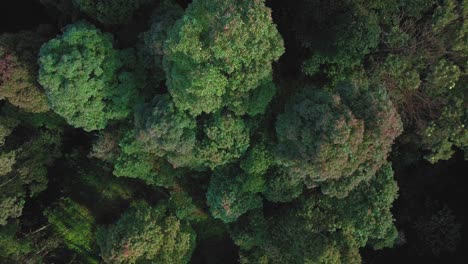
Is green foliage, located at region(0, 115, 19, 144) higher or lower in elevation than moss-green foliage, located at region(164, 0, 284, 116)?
lower

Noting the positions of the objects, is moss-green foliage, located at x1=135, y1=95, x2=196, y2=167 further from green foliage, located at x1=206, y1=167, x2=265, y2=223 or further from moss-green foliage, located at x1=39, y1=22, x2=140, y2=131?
green foliage, located at x1=206, y1=167, x2=265, y2=223

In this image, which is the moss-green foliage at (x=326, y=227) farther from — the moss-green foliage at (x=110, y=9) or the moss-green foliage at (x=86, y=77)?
the moss-green foliage at (x=110, y=9)

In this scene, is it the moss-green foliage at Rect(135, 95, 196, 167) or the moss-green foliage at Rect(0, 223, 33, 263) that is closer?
the moss-green foliage at Rect(135, 95, 196, 167)

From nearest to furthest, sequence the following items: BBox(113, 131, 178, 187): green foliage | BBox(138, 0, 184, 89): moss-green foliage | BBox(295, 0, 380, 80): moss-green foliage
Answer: BBox(295, 0, 380, 80): moss-green foliage, BBox(138, 0, 184, 89): moss-green foliage, BBox(113, 131, 178, 187): green foliage

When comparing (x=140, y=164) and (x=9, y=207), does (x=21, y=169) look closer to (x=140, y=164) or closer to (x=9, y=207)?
(x=9, y=207)

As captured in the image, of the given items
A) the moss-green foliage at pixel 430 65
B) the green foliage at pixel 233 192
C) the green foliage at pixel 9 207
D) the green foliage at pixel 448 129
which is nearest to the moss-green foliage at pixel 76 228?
the green foliage at pixel 9 207

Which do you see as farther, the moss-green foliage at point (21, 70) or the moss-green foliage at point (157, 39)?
the moss-green foliage at point (21, 70)

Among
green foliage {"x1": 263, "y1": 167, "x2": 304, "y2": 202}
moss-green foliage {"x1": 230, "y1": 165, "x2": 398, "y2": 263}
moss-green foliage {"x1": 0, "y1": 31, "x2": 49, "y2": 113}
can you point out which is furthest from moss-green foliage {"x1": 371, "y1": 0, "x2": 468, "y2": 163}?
moss-green foliage {"x1": 0, "y1": 31, "x2": 49, "y2": 113}
